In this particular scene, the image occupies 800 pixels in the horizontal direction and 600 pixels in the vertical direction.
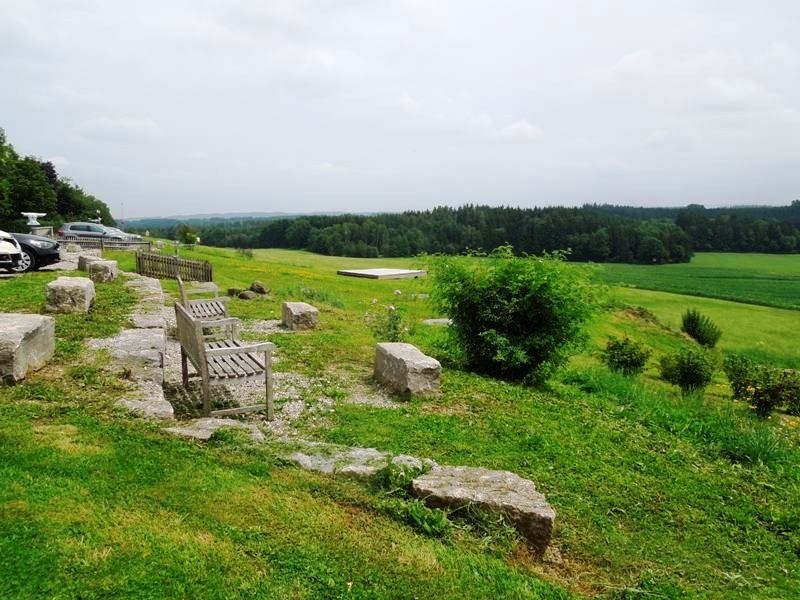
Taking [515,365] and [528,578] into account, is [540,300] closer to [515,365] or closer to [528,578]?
[515,365]

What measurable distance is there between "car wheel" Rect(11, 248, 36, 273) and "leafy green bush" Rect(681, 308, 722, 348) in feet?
109

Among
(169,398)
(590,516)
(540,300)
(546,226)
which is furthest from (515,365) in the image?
(546,226)

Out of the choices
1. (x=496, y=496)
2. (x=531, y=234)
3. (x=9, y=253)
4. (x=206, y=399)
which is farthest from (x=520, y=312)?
(x=531, y=234)

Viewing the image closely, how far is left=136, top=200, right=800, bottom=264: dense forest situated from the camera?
318 feet

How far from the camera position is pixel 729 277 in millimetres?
75562

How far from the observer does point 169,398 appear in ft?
23.4

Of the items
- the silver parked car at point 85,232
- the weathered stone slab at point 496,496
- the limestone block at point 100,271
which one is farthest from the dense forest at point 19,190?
the weathered stone slab at point 496,496

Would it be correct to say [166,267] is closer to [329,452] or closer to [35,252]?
[35,252]

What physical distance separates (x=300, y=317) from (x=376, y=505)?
8594mm

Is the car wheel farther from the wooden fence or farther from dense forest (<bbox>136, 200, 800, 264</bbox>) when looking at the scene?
dense forest (<bbox>136, 200, 800, 264</bbox>)

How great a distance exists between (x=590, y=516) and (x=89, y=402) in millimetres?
5014

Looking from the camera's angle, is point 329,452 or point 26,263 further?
point 26,263

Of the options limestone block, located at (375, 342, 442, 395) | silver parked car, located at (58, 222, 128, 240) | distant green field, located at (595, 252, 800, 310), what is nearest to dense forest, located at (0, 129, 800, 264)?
distant green field, located at (595, 252, 800, 310)

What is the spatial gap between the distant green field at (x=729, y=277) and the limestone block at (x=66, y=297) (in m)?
50.7
